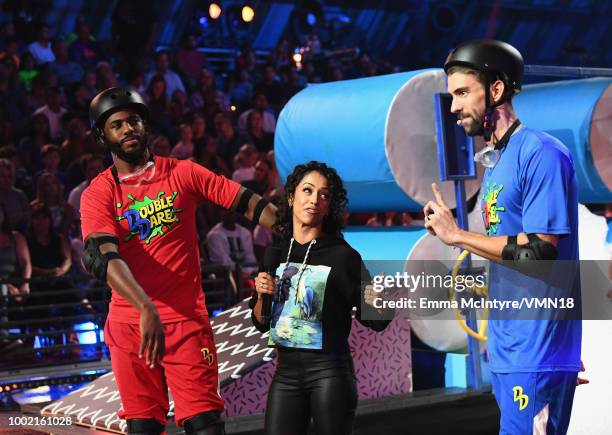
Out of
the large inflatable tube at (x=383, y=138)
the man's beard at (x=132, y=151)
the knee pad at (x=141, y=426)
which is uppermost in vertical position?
the large inflatable tube at (x=383, y=138)

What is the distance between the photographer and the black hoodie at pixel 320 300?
4.11 metres

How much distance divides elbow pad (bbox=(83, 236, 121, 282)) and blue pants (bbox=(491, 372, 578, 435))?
164 centimetres

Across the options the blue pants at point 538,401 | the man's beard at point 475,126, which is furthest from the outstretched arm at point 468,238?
the blue pants at point 538,401

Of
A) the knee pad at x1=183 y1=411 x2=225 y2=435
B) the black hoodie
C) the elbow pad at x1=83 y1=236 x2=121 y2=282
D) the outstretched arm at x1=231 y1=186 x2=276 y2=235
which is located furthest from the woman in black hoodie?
the elbow pad at x1=83 y1=236 x2=121 y2=282

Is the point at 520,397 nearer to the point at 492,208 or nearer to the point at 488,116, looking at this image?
the point at 492,208

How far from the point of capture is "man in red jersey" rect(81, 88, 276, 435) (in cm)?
445

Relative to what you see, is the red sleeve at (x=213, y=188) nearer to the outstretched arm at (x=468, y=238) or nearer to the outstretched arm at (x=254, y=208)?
the outstretched arm at (x=254, y=208)

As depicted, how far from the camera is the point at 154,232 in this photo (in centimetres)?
447

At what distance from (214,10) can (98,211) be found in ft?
38.4

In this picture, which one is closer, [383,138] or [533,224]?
[533,224]

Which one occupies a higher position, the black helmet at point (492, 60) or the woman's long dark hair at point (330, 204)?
the black helmet at point (492, 60)

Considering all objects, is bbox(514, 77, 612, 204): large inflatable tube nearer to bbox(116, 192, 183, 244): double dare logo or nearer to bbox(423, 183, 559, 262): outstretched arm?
bbox(116, 192, 183, 244): double dare logo

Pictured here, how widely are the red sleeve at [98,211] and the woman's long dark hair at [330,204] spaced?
699 millimetres

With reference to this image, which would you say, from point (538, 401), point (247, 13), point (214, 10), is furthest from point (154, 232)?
point (247, 13)
